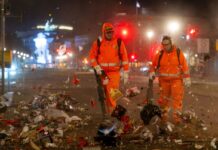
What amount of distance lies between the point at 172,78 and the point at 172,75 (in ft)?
0.22

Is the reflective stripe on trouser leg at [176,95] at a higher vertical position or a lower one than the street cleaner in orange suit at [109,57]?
lower

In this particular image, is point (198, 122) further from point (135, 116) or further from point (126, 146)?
point (126, 146)

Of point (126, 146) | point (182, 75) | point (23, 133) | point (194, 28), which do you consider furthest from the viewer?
point (194, 28)

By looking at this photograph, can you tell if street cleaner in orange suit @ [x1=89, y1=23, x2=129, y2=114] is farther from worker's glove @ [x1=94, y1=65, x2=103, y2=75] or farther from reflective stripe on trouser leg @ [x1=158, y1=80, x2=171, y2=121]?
reflective stripe on trouser leg @ [x1=158, y1=80, x2=171, y2=121]

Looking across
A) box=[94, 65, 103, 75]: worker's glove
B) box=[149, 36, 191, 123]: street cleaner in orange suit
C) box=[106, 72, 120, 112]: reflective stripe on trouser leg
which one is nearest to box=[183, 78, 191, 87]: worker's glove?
box=[149, 36, 191, 123]: street cleaner in orange suit

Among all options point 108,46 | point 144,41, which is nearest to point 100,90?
point 108,46

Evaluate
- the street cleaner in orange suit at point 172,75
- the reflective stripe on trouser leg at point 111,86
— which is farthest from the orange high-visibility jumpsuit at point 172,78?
the reflective stripe on trouser leg at point 111,86

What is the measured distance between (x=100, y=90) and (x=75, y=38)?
387ft

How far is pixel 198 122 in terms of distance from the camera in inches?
392

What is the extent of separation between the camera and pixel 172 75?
10.2 m

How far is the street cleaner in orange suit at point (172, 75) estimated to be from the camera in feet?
33.3

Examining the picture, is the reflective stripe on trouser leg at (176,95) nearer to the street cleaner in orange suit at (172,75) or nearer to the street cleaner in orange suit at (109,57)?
the street cleaner in orange suit at (172,75)

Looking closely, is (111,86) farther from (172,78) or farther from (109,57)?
(172,78)

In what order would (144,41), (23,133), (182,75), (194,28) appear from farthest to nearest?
1. (144,41)
2. (194,28)
3. (182,75)
4. (23,133)
